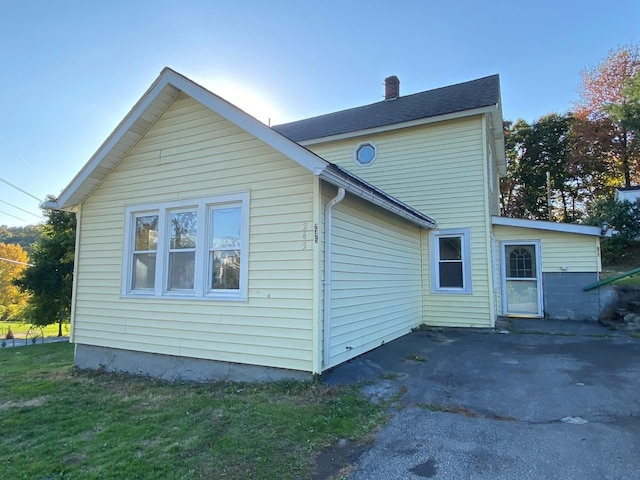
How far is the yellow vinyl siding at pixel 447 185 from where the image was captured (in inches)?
369

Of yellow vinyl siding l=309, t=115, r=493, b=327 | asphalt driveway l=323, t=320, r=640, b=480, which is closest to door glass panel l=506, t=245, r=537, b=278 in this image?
yellow vinyl siding l=309, t=115, r=493, b=327

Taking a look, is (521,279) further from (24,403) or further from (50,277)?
(50,277)

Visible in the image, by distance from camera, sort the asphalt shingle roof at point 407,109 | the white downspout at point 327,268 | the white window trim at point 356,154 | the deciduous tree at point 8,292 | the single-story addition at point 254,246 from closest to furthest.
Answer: the white downspout at point 327,268, the single-story addition at point 254,246, the asphalt shingle roof at point 407,109, the white window trim at point 356,154, the deciduous tree at point 8,292

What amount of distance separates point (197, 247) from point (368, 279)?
305cm

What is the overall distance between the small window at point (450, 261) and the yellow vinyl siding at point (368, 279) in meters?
1.01

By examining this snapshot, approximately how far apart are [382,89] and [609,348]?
11357 mm

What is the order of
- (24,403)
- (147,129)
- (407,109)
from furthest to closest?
1. (407,109)
2. (147,129)
3. (24,403)

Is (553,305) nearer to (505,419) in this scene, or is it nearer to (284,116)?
(505,419)

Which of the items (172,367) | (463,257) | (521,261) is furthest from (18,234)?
(521,261)

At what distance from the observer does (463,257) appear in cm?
959

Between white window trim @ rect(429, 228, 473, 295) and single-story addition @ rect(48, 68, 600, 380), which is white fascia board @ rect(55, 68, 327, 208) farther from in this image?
white window trim @ rect(429, 228, 473, 295)

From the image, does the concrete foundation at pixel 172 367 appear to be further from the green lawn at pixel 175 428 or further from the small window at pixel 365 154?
the small window at pixel 365 154

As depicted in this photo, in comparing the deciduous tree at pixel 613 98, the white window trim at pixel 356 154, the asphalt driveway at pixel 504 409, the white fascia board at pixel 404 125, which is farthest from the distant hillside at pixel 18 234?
the deciduous tree at pixel 613 98

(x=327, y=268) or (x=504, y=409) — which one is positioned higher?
(x=327, y=268)
